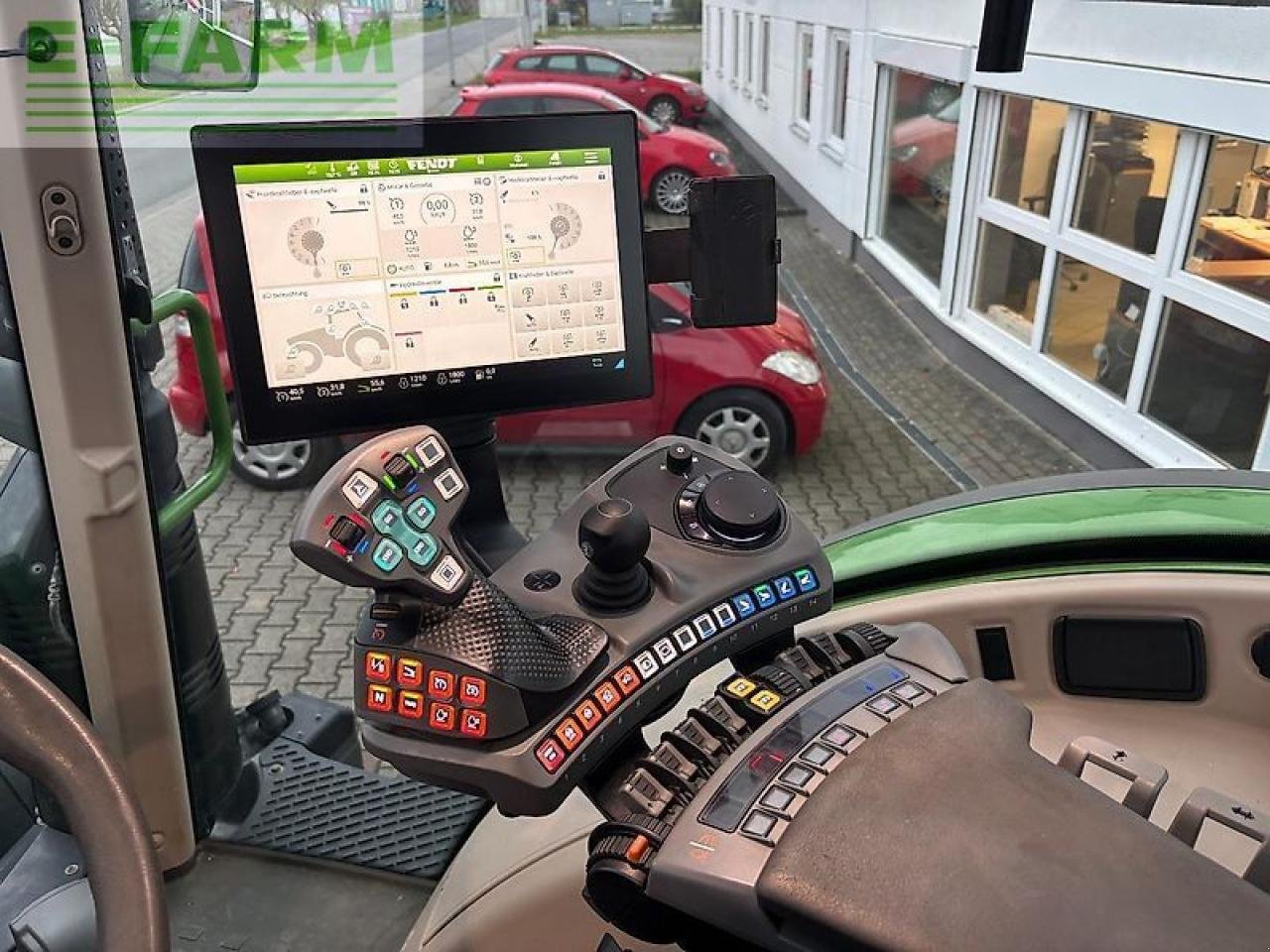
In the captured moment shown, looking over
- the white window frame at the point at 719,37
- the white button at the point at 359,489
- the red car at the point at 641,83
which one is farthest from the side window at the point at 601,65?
the white button at the point at 359,489

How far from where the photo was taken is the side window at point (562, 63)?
36.7 ft

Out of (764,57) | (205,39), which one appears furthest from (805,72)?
(205,39)

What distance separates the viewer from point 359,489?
3.50ft

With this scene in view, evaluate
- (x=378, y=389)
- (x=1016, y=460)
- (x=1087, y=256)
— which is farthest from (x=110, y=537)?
(x=1087, y=256)

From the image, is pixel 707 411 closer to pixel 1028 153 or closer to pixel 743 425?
pixel 743 425

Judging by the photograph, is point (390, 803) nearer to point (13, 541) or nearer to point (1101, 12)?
point (13, 541)

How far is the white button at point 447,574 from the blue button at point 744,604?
34 centimetres

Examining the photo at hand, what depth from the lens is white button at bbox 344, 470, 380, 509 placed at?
3.48 feet

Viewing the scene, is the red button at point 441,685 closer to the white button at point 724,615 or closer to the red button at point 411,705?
the red button at point 411,705

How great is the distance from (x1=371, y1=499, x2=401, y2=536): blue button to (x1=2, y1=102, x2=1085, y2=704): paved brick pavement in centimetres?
64

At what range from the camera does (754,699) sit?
45.6 inches

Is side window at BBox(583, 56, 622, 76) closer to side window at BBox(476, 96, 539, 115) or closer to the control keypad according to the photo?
side window at BBox(476, 96, 539, 115)

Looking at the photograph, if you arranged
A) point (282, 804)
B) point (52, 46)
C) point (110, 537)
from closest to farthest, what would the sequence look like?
point (52, 46)
point (110, 537)
point (282, 804)

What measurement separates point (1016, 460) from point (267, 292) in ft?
12.9
